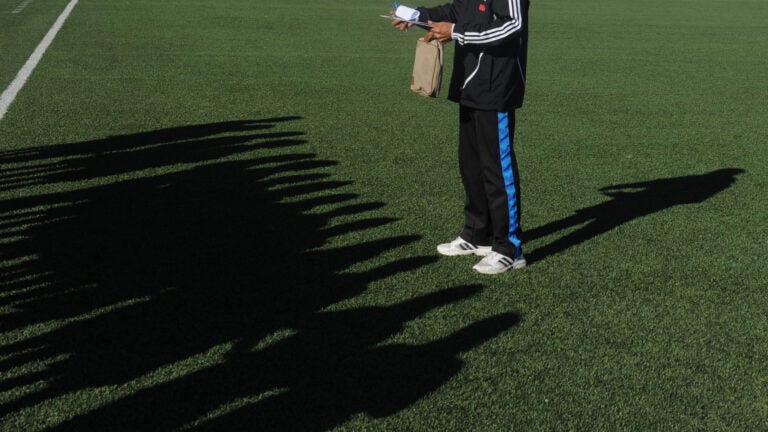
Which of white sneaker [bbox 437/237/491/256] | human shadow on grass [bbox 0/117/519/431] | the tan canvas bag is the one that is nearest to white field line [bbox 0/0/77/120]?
human shadow on grass [bbox 0/117/519/431]

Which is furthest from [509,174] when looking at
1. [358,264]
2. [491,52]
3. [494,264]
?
[358,264]

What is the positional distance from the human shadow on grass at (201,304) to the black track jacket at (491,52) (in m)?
1.16

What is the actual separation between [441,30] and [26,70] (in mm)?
8635

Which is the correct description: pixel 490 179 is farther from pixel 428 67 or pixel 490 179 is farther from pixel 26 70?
pixel 26 70

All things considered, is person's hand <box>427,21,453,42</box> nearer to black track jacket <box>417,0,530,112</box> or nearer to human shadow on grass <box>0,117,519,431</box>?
black track jacket <box>417,0,530,112</box>

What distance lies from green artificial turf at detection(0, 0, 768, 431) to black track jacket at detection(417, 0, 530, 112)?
112cm

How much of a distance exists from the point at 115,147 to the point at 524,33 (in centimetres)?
471

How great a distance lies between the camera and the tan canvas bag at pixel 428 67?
5.59 meters

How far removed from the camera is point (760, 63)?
50.2ft

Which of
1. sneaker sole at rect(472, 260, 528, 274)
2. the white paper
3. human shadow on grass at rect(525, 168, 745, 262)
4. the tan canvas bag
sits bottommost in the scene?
human shadow on grass at rect(525, 168, 745, 262)

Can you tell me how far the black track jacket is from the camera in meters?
5.13

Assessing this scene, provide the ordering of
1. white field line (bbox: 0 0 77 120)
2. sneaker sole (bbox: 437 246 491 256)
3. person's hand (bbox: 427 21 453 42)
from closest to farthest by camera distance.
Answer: person's hand (bbox: 427 21 453 42), sneaker sole (bbox: 437 246 491 256), white field line (bbox: 0 0 77 120)

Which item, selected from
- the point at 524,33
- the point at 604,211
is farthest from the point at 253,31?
the point at 524,33

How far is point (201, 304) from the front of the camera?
4.95 meters
